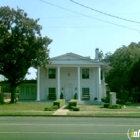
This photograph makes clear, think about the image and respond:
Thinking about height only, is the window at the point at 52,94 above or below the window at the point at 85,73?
below

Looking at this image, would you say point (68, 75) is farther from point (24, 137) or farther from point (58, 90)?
point (24, 137)

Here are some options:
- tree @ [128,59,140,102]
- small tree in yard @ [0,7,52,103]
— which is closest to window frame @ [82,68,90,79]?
tree @ [128,59,140,102]

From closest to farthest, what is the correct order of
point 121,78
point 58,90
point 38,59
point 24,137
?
point 24,137 → point 38,59 → point 58,90 → point 121,78

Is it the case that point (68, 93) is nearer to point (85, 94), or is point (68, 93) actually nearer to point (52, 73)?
point (85, 94)

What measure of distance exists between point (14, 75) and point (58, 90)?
8.31 meters

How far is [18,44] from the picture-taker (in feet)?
107

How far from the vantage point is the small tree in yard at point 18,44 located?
3238cm

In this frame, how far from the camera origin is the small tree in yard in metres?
32.4

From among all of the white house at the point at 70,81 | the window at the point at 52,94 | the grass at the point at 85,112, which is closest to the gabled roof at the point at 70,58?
the white house at the point at 70,81

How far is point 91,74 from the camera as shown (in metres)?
42.2

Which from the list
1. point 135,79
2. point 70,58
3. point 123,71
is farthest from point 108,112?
point 123,71

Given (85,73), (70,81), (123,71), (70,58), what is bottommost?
(70,81)

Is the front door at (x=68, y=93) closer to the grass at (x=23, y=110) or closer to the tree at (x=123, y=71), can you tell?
the tree at (x=123, y=71)

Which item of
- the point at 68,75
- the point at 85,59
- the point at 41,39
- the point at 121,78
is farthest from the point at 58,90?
the point at 121,78
